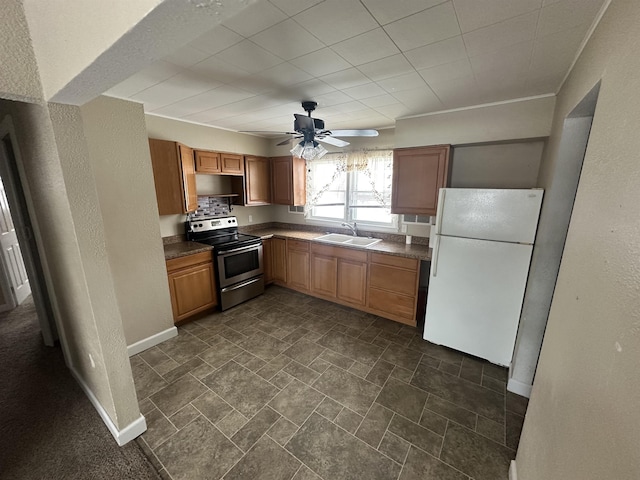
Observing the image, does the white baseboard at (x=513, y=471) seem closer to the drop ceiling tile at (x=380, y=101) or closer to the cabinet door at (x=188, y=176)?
the drop ceiling tile at (x=380, y=101)

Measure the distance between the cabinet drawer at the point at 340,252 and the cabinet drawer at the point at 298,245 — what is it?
126mm

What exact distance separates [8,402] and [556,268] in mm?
4264

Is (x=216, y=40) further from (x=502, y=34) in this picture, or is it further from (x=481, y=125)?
(x=481, y=125)

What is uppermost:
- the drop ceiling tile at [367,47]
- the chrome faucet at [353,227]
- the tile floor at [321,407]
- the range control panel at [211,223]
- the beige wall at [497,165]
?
the drop ceiling tile at [367,47]

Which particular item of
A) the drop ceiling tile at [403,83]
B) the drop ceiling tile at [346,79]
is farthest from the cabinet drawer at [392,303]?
the drop ceiling tile at [346,79]

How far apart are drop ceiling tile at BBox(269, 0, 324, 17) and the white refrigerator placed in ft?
6.06

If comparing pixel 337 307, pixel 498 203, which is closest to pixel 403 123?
pixel 498 203

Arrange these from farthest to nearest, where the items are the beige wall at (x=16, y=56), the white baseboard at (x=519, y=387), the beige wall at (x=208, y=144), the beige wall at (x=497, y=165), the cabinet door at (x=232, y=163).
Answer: the cabinet door at (x=232, y=163)
the beige wall at (x=208, y=144)
the beige wall at (x=497, y=165)
the white baseboard at (x=519, y=387)
the beige wall at (x=16, y=56)

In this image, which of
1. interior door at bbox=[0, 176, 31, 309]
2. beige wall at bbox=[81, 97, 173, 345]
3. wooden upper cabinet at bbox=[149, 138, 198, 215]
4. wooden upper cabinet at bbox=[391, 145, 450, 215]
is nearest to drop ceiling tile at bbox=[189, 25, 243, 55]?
beige wall at bbox=[81, 97, 173, 345]

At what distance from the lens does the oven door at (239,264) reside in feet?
10.7

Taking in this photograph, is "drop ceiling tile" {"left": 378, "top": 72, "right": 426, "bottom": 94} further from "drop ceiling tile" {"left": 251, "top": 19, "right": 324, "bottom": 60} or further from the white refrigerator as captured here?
the white refrigerator

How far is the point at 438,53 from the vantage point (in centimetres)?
157

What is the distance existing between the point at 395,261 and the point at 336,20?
7.67 ft

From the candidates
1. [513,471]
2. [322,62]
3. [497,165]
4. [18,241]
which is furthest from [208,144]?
[513,471]
